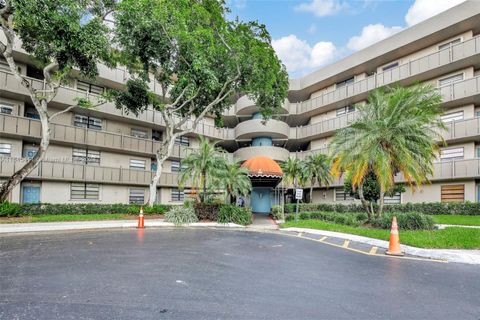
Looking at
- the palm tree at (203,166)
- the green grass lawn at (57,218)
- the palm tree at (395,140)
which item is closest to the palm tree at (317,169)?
the palm tree at (203,166)

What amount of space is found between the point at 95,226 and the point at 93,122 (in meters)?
14.2

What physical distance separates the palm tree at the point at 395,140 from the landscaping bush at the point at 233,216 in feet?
24.4

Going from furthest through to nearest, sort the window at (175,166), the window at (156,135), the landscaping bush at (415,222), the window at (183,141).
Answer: the window at (183,141)
the window at (175,166)
the window at (156,135)
the landscaping bush at (415,222)

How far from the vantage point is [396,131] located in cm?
1454

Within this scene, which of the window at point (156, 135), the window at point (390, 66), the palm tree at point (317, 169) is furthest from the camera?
the window at point (156, 135)

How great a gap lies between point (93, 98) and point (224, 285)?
24.7 meters

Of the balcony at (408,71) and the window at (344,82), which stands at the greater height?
the window at (344,82)

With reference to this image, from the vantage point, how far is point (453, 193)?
22875 mm

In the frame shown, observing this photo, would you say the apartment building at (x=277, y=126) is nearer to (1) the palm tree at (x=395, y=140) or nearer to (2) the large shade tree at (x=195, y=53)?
(1) the palm tree at (x=395, y=140)

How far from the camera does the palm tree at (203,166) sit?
2070 centimetres

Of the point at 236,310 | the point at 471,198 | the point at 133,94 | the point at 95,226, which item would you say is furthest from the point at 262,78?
the point at 236,310

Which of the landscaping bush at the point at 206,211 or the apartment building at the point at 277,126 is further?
the apartment building at the point at 277,126

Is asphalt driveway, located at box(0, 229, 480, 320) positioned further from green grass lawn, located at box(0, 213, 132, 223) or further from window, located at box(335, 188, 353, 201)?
window, located at box(335, 188, 353, 201)

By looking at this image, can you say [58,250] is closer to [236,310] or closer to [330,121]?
[236,310]
